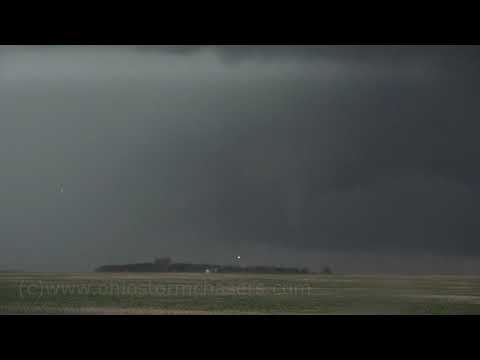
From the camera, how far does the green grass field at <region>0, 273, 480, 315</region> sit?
671 centimetres

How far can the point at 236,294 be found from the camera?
7.26m

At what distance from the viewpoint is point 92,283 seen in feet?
23.9

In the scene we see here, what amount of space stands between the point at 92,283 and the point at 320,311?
2.80 m

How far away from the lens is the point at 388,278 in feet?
26.1

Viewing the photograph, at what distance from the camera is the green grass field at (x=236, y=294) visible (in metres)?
6.71
